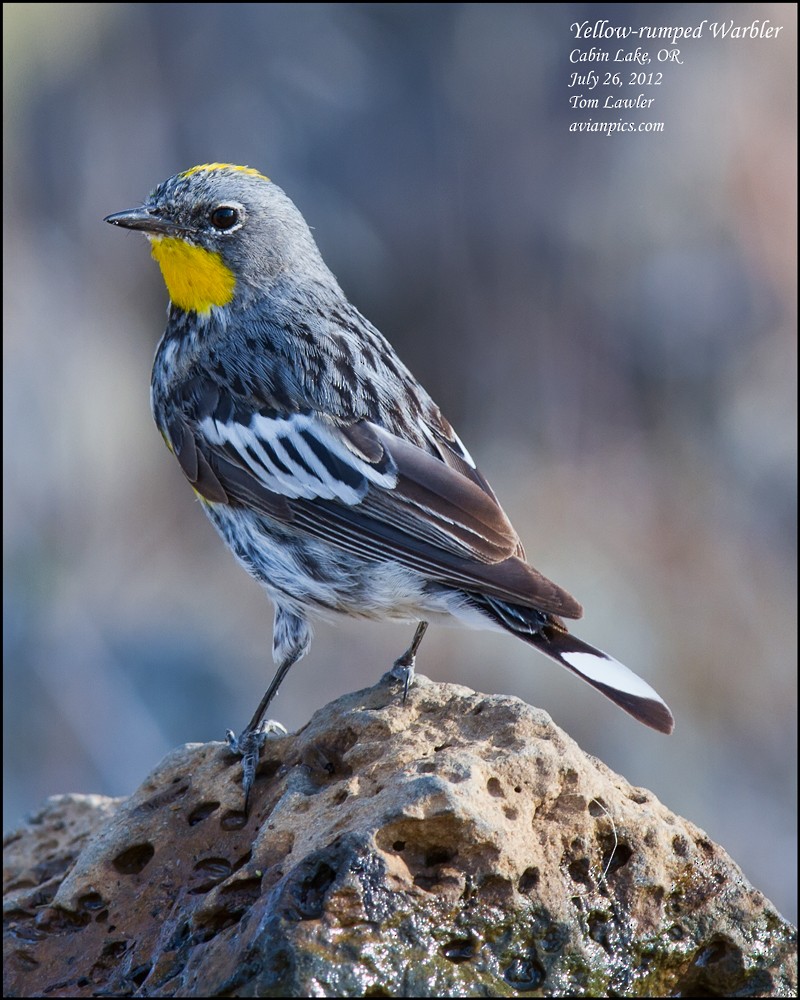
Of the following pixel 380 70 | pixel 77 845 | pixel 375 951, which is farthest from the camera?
pixel 380 70

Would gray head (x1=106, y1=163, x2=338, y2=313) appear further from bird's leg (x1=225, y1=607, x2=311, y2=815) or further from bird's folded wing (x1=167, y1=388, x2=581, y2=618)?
bird's leg (x1=225, y1=607, x2=311, y2=815)

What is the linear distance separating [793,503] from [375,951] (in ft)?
27.5

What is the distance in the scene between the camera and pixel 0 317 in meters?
10.8

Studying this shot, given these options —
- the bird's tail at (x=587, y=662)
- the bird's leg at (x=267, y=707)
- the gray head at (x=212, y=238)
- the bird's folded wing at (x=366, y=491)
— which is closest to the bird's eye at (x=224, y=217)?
the gray head at (x=212, y=238)

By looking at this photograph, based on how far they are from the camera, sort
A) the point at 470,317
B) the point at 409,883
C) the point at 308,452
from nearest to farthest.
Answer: the point at 409,883 < the point at 308,452 < the point at 470,317

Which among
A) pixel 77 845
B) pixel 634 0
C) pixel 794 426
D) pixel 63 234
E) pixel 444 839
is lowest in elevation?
pixel 77 845

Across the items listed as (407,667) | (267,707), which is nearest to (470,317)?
(267,707)

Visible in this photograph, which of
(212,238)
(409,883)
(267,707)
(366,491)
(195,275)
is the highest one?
(212,238)

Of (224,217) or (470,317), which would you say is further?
(470,317)

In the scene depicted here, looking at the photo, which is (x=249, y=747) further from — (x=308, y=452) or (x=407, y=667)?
(x=308, y=452)

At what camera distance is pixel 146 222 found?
18.3 ft

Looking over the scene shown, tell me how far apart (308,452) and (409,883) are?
6.92ft

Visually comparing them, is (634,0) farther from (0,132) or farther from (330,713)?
(330,713)

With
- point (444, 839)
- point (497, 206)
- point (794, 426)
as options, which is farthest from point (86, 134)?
point (444, 839)
